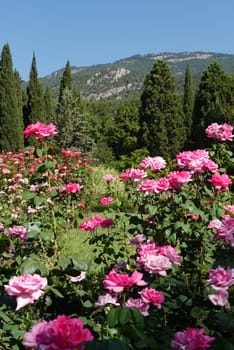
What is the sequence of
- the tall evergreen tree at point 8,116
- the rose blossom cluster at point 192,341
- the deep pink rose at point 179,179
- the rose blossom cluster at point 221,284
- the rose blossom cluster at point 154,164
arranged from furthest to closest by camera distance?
the tall evergreen tree at point 8,116 < the rose blossom cluster at point 154,164 < the deep pink rose at point 179,179 < the rose blossom cluster at point 221,284 < the rose blossom cluster at point 192,341

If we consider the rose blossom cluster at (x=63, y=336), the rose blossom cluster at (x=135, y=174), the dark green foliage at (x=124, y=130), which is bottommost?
the dark green foliage at (x=124, y=130)

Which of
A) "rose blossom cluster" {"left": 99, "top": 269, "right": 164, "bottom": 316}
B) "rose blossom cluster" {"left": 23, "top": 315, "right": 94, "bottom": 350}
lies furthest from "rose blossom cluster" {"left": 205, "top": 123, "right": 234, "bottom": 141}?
"rose blossom cluster" {"left": 23, "top": 315, "right": 94, "bottom": 350}

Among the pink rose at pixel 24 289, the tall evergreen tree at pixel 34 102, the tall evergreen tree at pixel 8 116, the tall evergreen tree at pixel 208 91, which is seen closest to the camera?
the pink rose at pixel 24 289

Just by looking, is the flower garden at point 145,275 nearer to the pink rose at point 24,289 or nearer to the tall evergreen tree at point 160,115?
the pink rose at point 24,289

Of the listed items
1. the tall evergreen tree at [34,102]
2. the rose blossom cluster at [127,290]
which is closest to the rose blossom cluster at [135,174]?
the rose blossom cluster at [127,290]

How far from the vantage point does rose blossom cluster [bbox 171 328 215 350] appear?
1.12 meters

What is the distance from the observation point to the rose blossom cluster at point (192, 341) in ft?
3.68

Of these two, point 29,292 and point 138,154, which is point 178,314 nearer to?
point 29,292

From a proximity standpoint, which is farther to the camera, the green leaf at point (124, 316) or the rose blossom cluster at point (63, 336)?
the green leaf at point (124, 316)

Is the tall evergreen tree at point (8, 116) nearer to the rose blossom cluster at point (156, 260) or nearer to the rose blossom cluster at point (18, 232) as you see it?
the rose blossom cluster at point (18, 232)

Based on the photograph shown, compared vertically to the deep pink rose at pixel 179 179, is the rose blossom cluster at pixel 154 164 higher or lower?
higher

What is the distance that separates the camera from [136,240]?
2271mm

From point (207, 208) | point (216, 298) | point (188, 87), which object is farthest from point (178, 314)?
point (188, 87)

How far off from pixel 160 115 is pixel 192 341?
21463mm
